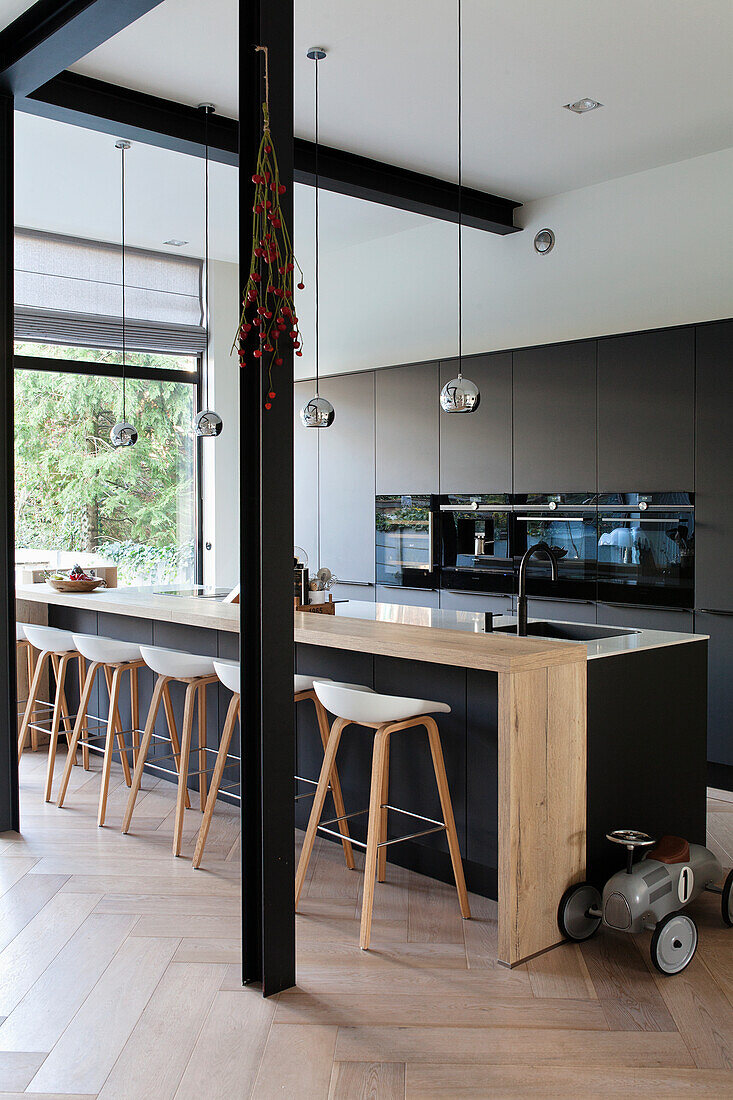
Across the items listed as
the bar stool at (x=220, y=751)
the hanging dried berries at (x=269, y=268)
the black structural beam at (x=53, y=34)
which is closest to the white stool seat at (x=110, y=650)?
the bar stool at (x=220, y=751)

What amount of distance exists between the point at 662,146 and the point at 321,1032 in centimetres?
456

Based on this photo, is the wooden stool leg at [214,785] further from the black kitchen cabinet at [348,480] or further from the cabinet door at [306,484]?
the cabinet door at [306,484]

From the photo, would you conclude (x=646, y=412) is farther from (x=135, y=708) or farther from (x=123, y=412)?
(x=123, y=412)

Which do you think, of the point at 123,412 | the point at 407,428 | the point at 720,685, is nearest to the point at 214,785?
the point at 720,685

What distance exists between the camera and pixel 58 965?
2.93 meters

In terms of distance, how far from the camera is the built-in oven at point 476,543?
569 centimetres

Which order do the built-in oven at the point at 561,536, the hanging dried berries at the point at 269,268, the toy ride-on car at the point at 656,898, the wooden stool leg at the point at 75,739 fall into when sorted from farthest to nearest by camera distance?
the built-in oven at the point at 561,536, the wooden stool leg at the point at 75,739, the toy ride-on car at the point at 656,898, the hanging dried berries at the point at 269,268

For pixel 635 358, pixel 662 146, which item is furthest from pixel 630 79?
pixel 635 358

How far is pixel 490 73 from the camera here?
4246 mm

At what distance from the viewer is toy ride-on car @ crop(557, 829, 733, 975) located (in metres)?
2.88

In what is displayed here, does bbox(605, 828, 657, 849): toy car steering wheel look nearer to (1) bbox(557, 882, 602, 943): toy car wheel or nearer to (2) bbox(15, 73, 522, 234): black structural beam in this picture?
(1) bbox(557, 882, 602, 943): toy car wheel

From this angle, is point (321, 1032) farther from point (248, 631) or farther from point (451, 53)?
point (451, 53)

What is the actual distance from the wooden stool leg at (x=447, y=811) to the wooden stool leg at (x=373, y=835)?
0.60 feet

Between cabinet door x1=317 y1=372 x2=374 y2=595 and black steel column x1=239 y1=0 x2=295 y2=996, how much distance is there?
373 centimetres
